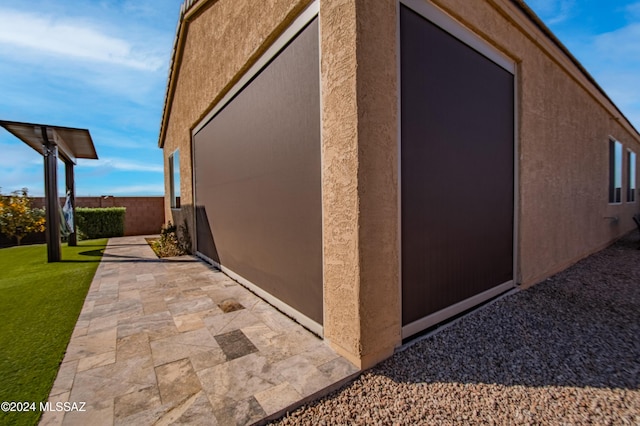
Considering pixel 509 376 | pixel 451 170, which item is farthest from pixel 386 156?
pixel 509 376

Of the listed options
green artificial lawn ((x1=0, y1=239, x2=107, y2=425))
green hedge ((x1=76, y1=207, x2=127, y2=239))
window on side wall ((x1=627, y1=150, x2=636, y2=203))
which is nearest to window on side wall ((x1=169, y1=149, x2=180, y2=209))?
green artificial lawn ((x1=0, y1=239, x2=107, y2=425))

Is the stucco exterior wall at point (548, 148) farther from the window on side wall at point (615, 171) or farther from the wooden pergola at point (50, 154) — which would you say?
the wooden pergola at point (50, 154)

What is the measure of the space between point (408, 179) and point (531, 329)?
2267 mm

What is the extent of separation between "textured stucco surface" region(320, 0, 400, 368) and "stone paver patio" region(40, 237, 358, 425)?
458 mm

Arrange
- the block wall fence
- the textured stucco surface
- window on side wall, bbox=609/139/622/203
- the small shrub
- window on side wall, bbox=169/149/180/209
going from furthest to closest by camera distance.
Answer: the block wall fence
window on side wall, bbox=169/149/180/209
window on side wall, bbox=609/139/622/203
the small shrub
the textured stucco surface

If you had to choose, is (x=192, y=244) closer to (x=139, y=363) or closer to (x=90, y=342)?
(x=90, y=342)

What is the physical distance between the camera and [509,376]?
2246 mm

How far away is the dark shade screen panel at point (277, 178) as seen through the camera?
288cm

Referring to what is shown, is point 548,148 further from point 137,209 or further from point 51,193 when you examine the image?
point 137,209

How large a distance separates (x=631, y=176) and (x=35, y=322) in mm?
17945

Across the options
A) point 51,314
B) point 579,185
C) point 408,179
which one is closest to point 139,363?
point 51,314

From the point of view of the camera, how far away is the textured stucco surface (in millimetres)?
2203

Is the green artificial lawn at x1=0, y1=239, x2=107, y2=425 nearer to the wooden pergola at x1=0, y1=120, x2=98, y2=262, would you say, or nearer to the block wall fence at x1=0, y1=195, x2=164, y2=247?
Result: the wooden pergola at x1=0, y1=120, x2=98, y2=262

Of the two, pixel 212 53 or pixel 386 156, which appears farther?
pixel 212 53
